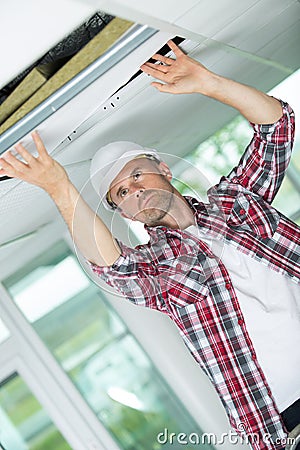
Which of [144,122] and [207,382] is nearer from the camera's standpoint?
[144,122]

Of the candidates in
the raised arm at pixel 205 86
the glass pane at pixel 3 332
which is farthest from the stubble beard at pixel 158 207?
the glass pane at pixel 3 332

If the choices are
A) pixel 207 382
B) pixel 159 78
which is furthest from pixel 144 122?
pixel 207 382

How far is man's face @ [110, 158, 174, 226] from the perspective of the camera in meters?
1.35

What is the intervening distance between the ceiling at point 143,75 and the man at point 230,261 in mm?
90

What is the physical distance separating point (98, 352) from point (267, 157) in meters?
1.71

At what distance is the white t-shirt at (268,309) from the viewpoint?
1.55 m

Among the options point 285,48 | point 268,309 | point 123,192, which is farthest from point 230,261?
point 285,48

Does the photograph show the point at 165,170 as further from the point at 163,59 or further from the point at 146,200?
the point at 163,59

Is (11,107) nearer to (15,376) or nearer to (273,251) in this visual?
(273,251)

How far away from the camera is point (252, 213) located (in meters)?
1.53

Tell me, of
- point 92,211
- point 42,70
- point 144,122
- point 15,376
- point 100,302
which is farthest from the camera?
point 100,302

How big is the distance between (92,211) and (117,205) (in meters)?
0.08

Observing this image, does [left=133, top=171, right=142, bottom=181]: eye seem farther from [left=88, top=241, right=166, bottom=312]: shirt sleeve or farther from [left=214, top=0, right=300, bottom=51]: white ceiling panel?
[left=214, top=0, right=300, bottom=51]: white ceiling panel

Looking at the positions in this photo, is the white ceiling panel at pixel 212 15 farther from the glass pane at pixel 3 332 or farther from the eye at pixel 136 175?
the glass pane at pixel 3 332
